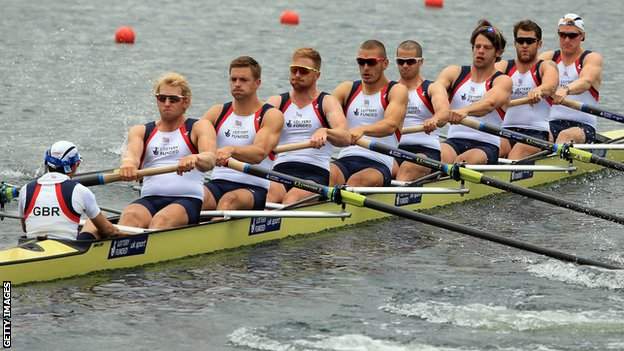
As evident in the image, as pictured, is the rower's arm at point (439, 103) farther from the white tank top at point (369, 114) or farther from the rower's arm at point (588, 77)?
the rower's arm at point (588, 77)

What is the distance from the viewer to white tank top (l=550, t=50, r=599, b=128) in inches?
632

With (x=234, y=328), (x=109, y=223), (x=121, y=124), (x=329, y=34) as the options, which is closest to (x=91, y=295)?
(x=109, y=223)

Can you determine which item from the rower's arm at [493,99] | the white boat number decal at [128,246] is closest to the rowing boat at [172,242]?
the white boat number decal at [128,246]

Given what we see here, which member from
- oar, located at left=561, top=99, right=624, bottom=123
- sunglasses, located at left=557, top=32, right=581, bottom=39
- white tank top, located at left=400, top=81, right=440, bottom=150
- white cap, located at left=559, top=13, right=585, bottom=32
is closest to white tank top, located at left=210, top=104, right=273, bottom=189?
white tank top, located at left=400, top=81, right=440, bottom=150

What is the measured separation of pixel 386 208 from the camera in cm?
1135

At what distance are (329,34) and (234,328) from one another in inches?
792

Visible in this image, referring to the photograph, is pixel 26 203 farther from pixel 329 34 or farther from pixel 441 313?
pixel 329 34

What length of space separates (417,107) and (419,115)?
9 centimetres

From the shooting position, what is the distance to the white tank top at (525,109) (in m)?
15.2

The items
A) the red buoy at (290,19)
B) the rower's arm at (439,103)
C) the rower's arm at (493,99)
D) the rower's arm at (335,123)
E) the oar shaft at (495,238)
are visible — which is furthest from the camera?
the red buoy at (290,19)

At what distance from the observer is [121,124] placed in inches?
752

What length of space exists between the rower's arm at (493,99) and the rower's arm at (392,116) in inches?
44.4

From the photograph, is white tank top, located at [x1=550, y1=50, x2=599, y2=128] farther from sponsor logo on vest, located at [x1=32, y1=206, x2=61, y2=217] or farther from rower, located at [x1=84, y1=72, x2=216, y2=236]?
sponsor logo on vest, located at [x1=32, y1=206, x2=61, y2=217]

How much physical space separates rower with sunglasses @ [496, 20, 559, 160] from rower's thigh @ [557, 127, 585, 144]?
357mm
